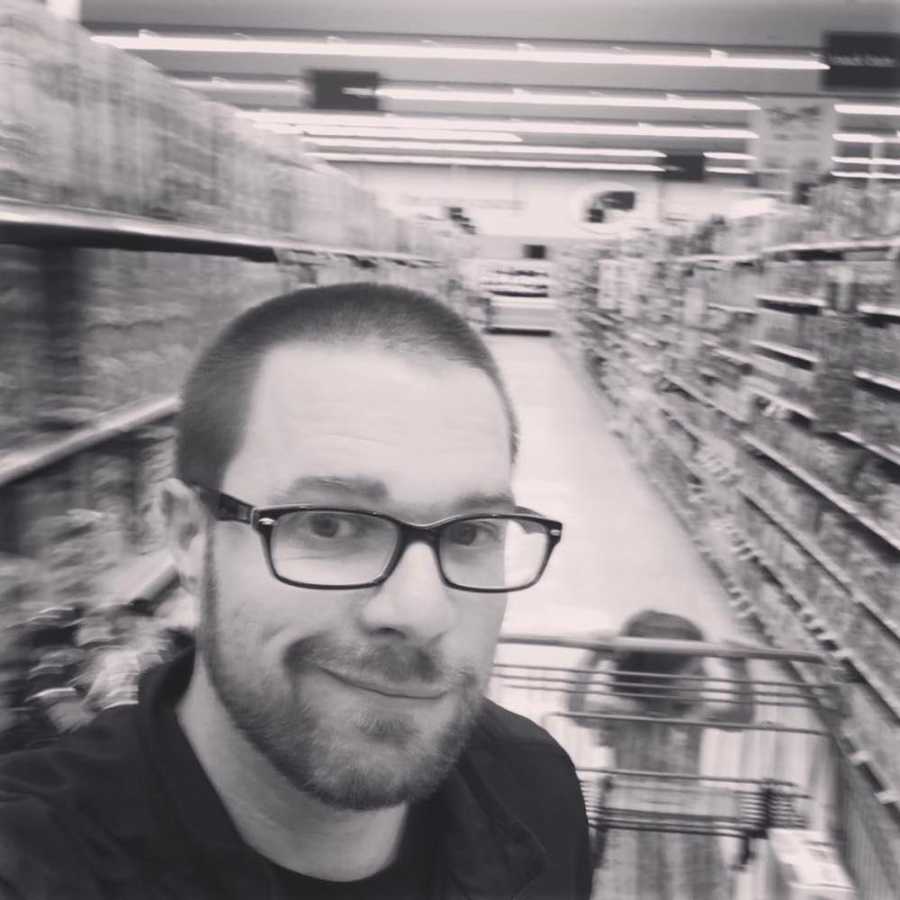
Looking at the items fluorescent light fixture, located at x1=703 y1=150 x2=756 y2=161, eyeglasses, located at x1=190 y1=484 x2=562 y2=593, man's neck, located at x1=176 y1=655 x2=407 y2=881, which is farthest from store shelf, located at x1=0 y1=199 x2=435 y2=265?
fluorescent light fixture, located at x1=703 y1=150 x2=756 y2=161

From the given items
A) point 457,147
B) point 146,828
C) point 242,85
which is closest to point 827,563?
point 146,828

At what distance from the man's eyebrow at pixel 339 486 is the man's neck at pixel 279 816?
28cm

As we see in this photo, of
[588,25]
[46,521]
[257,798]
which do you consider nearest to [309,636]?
[257,798]

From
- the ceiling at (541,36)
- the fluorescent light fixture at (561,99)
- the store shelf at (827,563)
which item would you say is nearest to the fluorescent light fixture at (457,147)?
the ceiling at (541,36)

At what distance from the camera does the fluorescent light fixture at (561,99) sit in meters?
4.75

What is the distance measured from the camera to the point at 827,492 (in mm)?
4438

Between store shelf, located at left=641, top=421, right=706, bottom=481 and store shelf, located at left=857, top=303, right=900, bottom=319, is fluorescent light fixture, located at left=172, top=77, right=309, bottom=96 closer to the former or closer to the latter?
store shelf, located at left=857, top=303, right=900, bottom=319

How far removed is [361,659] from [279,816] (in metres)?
0.27

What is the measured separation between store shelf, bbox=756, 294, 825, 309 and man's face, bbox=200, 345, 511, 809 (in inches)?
147

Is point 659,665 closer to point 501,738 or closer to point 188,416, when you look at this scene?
point 501,738

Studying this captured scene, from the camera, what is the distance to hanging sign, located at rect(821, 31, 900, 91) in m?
2.79

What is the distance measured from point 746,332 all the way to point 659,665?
385cm

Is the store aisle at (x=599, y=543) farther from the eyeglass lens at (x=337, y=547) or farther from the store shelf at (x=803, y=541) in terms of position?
the eyeglass lens at (x=337, y=547)

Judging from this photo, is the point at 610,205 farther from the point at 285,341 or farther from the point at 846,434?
the point at 285,341
